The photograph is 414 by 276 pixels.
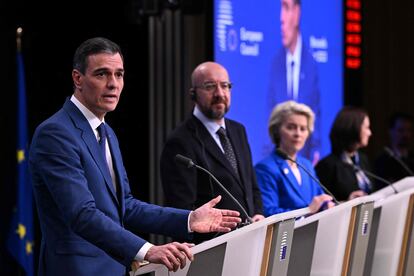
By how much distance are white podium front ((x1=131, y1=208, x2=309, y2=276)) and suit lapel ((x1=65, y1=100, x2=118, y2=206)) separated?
1.06 ft

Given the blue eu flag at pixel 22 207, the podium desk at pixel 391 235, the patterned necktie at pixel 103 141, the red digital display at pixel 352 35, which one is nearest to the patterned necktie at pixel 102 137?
the patterned necktie at pixel 103 141

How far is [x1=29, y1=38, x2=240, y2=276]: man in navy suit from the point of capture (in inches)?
105

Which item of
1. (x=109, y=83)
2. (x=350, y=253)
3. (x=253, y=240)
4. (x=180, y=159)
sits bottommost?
(x=350, y=253)

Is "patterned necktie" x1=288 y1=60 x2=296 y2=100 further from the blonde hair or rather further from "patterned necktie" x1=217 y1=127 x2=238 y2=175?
"patterned necktie" x1=217 y1=127 x2=238 y2=175

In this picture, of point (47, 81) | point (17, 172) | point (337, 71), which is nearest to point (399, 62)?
point (337, 71)

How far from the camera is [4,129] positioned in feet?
17.7

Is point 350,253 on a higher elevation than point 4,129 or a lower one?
lower

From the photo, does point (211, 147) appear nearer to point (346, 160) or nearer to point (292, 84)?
point (346, 160)

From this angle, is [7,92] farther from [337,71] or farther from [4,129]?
[337,71]

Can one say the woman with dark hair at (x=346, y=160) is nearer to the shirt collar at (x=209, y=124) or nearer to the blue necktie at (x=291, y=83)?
the blue necktie at (x=291, y=83)

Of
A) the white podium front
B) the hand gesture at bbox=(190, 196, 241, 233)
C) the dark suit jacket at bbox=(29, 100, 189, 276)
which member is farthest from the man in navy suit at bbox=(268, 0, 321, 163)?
the dark suit jacket at bbox=(29, 100, 189, 276)

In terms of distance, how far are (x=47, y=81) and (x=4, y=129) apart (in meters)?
0.60

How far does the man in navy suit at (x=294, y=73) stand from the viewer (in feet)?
19.8

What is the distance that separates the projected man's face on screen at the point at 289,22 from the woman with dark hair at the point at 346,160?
2.86ft
